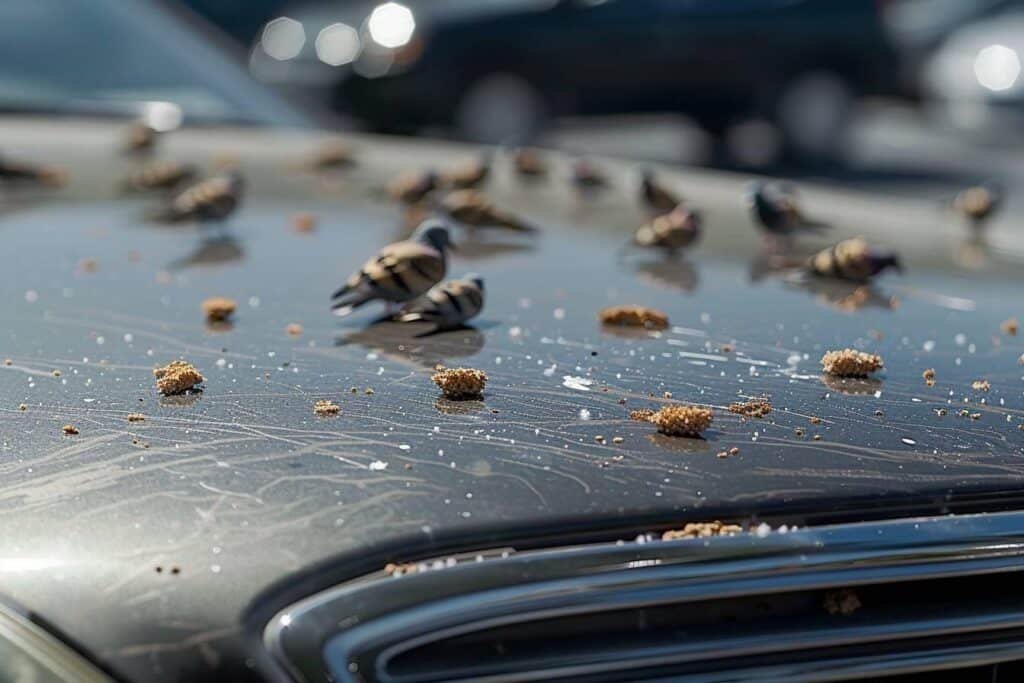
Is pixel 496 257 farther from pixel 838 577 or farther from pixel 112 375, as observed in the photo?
pixel 838 577

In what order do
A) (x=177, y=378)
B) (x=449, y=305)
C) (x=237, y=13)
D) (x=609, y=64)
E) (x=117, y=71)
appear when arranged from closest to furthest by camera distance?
(x=177, y=378) → (x=449, y=305) → (x=117, y=71) → (x=609, y=64) → (x=237, y=13)

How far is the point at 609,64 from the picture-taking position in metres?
12.5

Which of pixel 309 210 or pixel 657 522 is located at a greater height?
pixel 309 210

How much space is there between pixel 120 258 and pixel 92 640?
1.60 meters

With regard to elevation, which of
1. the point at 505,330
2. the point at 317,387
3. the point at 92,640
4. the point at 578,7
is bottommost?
the point at 92,640

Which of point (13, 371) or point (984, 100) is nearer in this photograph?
point (13, 371)

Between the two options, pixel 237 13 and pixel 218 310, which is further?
pixel 237 13

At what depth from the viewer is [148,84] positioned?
490 cm

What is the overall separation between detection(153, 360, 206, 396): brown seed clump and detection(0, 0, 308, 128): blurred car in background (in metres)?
2.74

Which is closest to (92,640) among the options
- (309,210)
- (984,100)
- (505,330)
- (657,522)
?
(657,522)

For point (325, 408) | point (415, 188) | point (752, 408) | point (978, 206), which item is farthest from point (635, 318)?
point (978, 206)

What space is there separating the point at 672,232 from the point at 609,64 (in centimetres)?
970

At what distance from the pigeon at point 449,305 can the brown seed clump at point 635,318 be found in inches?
8.4

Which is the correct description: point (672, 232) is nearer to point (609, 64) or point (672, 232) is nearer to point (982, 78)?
point (609, 64)
